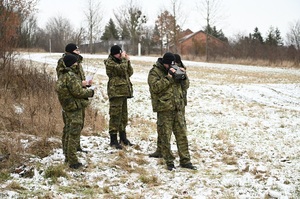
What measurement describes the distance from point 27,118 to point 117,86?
92.4 inches

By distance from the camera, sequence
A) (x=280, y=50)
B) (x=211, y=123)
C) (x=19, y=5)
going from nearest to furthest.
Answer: (x=211, y=123)
(x=19, y=5)
(x=280, y=50)

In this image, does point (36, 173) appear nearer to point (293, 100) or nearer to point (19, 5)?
point (19, 5)

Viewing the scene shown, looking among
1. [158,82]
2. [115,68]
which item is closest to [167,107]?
[158,82]

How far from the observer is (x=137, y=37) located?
160 feet

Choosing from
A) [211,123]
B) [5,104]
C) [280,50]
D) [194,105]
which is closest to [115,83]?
[5,104]

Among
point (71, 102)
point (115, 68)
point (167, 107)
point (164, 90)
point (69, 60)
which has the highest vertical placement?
point (69, 60)

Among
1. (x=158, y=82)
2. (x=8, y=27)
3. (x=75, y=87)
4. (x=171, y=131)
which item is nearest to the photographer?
(x=75, y=87)

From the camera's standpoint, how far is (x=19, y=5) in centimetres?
1117

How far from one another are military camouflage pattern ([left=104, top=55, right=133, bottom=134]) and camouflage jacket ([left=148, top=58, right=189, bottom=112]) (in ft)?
2.92

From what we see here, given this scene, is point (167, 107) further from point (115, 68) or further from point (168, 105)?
point (115, 68)

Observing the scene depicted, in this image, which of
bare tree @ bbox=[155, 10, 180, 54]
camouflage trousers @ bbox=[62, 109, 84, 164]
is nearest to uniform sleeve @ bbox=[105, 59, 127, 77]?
camouflage trousers @ bbox=[62, 109, 84, 164]

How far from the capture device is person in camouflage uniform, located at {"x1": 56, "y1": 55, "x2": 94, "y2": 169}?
5242 mm

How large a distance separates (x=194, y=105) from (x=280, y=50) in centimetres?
2368

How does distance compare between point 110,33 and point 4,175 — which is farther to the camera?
point 110,33
